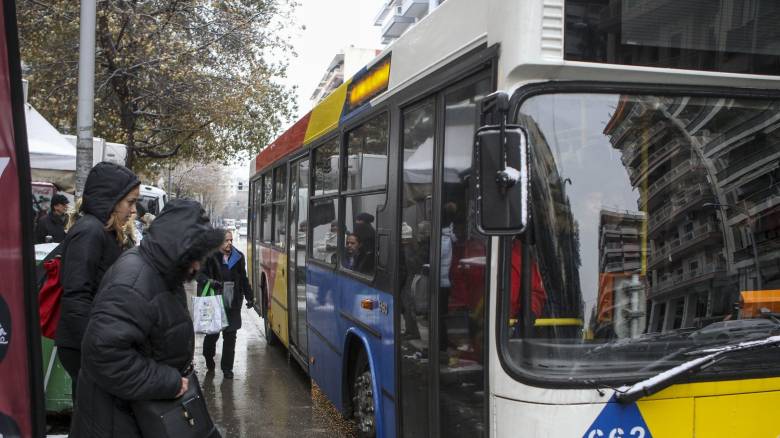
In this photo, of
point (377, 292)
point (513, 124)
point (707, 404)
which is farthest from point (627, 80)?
point (377, 292)

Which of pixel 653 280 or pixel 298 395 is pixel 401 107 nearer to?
pixel 653 280

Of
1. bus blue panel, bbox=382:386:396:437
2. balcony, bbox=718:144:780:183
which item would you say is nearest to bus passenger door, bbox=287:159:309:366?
bus blue panel, bbox=382:386:396:437

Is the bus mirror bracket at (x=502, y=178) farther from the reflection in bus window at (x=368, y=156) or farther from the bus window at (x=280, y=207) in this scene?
the bus window at (x=280, y=207)

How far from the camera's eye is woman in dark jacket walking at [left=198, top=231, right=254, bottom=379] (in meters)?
7.44

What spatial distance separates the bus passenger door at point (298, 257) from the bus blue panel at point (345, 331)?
1.34 ft

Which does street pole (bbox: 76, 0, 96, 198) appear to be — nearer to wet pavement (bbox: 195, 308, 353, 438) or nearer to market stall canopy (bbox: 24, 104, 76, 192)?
market stall canopy (bbox: 24, 104, 76, 192)

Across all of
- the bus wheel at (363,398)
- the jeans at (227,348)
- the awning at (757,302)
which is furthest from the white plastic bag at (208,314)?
the awning at (757,302)

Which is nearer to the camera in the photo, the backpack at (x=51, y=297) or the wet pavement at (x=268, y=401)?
the backpack at (x=51, y=297)

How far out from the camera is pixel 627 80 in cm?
268

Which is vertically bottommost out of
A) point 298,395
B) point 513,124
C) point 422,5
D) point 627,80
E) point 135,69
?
point 298,395

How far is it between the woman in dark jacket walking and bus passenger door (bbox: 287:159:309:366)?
682mm

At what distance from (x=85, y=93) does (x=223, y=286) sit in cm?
302

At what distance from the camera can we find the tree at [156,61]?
1502 cm

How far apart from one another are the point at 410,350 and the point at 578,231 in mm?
1454
